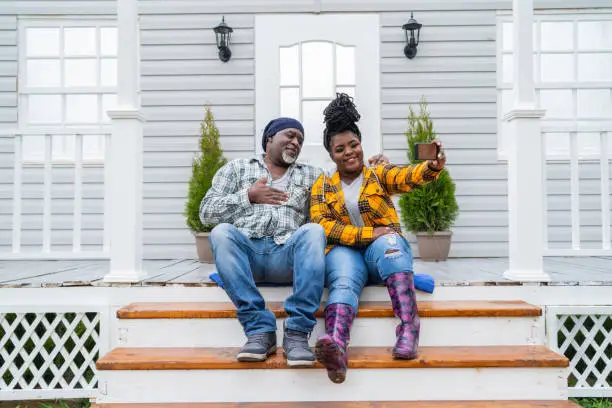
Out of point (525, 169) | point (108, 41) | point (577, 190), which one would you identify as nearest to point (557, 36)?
point (577, 190)

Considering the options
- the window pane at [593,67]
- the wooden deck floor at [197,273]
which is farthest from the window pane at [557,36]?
the wooden deck floor at [197,273]

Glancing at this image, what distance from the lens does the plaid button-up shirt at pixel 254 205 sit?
232 cm

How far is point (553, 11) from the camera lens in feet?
15.0

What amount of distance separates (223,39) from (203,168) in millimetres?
1276

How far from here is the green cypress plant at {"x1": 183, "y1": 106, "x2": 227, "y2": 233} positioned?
13.2ft

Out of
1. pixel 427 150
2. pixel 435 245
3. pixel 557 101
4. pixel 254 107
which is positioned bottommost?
pixel 435 245

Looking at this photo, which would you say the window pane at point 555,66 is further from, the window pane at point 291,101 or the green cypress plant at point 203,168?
the green cypress plant at point 203,168

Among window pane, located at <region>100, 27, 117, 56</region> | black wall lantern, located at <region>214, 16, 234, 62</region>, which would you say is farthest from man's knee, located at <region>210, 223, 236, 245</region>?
window pane, located at <region>100, 27, 117, 56</region>

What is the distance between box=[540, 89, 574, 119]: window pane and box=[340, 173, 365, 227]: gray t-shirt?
325cm

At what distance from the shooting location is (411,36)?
4367mm

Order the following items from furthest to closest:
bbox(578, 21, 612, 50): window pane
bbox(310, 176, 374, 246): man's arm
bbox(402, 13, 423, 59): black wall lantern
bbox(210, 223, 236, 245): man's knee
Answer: bbox(578, 21, 612, 50): window pane < bbox(402, 13, 423, 59): black wall lantern < bbox(310, 176, 374, 246): man's arm < bbox(210, 223, 236, 245): man's knee

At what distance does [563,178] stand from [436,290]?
276 cm

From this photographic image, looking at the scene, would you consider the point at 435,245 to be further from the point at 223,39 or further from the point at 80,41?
the point at 80,41

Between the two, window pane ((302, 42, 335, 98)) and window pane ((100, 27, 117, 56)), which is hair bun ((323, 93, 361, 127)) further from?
window pane ((100, 27, 117, 56))
